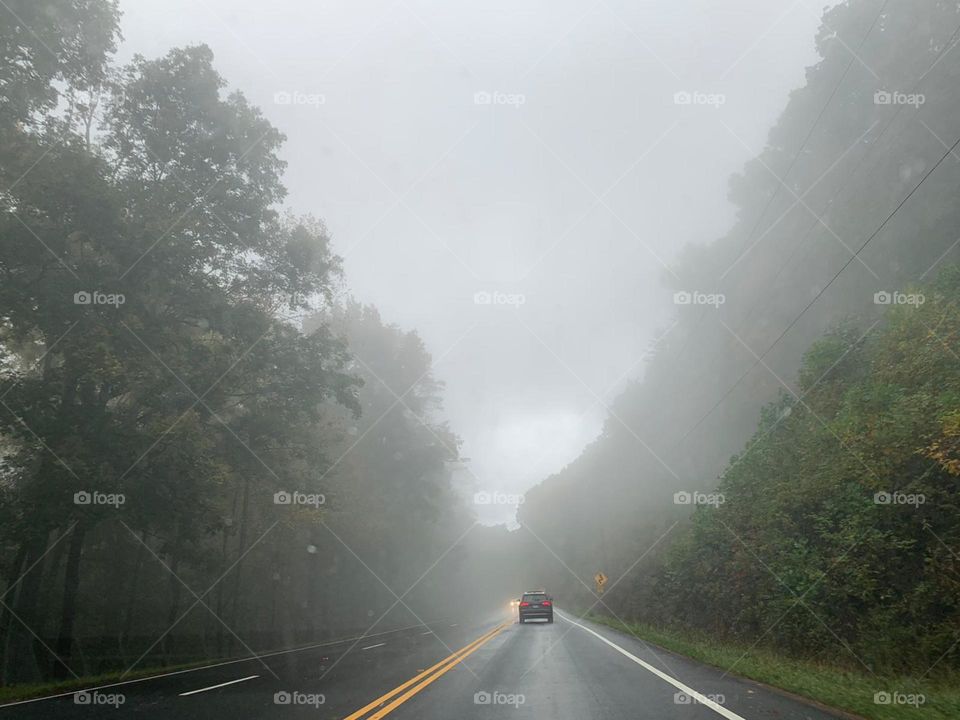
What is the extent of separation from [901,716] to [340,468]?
31719 mm

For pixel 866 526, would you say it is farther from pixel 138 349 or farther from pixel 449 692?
pixel 138 349

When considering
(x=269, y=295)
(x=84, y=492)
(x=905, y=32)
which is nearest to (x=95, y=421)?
(x=84, y=492)

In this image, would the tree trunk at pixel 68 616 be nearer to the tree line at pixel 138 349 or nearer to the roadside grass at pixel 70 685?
the tree line at pixel 138 349

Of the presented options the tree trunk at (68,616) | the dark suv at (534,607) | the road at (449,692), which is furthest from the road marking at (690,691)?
the dark suv at (534,607)

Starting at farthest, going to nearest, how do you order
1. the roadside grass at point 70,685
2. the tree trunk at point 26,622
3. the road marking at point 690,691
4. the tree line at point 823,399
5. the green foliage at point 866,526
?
1. the tree trunk at point 26,622
2. the tree line at point 823,399
3. the green foliage at point 866,526
4. the roadside grass at point 70,685
5. the road marking at point 690,691

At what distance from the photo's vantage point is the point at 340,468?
1435 inches

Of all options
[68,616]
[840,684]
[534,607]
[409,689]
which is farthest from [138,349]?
[534,607]

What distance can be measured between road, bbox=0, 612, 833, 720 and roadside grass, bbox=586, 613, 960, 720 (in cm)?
42

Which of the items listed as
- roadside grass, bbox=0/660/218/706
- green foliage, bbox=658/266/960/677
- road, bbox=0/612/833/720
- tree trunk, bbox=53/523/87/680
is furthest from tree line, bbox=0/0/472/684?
green foliage, bbox=658/266/960/677

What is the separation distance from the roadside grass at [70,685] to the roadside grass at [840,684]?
12422mm

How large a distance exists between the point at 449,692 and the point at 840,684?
5.83 metres

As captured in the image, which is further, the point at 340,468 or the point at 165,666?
the point at 340,468

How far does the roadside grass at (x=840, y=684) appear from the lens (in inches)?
301

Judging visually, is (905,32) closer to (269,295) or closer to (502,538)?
(269,295)
